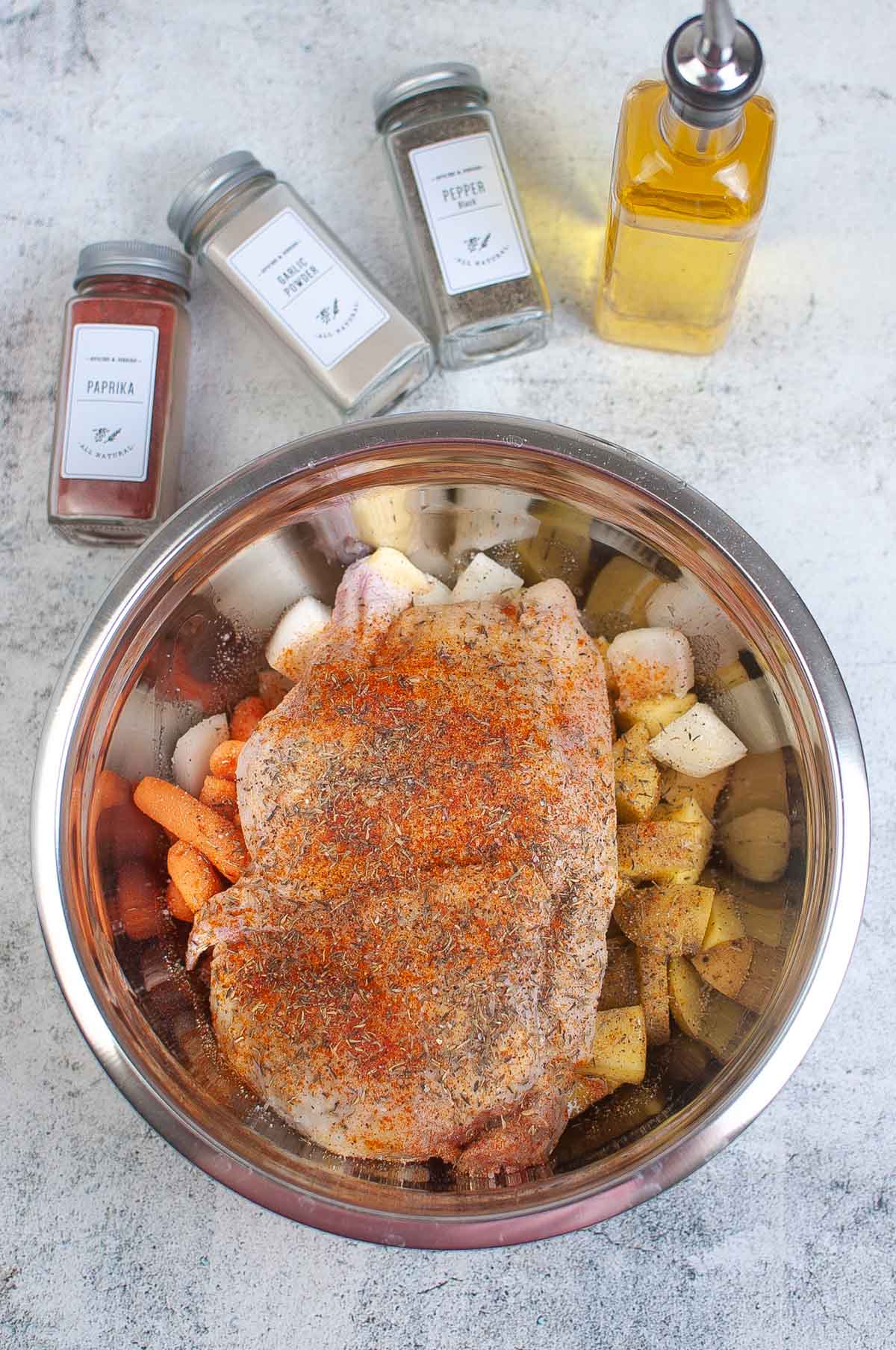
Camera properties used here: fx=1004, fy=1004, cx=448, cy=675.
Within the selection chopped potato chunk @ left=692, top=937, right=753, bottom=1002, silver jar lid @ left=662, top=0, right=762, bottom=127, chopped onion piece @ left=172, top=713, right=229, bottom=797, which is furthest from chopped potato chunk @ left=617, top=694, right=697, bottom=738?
silver jar lid @ left=662, top=0, right=762, bottom=127

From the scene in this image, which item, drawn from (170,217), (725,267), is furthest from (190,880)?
(725,267)

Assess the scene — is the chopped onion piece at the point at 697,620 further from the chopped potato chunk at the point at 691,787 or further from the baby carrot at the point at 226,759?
Result: the baby carrot at the point at 226,759

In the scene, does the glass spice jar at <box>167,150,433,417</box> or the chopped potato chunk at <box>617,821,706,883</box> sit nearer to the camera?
the chopped potato chunk at <box>617,821,706,883</box>

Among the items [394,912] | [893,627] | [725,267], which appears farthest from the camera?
[893,627]

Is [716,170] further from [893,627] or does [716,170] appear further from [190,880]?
[190,880]

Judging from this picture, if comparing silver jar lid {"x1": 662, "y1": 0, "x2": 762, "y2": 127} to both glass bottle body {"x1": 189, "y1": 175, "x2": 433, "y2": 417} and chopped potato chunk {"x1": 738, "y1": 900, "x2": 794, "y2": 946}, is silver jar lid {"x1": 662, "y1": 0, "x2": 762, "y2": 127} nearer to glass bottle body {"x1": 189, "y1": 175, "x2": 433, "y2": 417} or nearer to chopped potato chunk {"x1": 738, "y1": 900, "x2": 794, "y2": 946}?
glass bottle body {"x1": 189, "y1": 175, "x2": 433, "y2": 417}

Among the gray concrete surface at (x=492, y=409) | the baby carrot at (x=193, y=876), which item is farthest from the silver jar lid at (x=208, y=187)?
the baby carrot at (x=193, y=876)

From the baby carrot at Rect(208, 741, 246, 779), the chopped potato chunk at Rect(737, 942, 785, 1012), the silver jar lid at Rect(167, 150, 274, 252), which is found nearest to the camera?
the chopped potato chunk at Rect(737, 942, 785, 1012)
